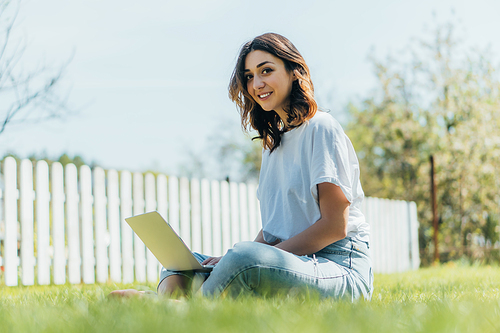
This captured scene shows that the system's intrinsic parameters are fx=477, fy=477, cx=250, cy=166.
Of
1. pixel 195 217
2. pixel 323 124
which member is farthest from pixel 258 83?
pixel 195 217

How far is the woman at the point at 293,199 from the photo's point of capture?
1819 millimetres

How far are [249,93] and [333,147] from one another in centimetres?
68

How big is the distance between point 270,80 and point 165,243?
3.17ft

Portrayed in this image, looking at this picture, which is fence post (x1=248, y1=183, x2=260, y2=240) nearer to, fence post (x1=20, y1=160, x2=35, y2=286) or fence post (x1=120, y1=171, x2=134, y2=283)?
fence post (x1=120, y1=171, x2=134, y2=283)

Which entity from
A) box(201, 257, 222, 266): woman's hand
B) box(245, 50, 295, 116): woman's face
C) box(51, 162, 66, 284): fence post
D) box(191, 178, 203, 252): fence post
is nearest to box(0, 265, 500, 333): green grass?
box(201, 257, 222, 266): woman's hand

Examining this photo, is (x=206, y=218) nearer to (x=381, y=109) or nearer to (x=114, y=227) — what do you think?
(x=114, y=227)

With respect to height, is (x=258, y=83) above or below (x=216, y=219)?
above

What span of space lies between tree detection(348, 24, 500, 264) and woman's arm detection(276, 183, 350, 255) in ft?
39.5

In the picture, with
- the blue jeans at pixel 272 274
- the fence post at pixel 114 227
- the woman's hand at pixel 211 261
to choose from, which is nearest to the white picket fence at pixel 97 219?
the fence post at pixel 114 227

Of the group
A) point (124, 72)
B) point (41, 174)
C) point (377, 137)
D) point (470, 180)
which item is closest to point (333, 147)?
point (41, 174)

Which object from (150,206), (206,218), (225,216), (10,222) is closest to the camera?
(10,222)

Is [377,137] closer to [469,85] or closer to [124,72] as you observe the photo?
[469,85]

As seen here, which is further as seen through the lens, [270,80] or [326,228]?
[270,80]

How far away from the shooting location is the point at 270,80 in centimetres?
240
